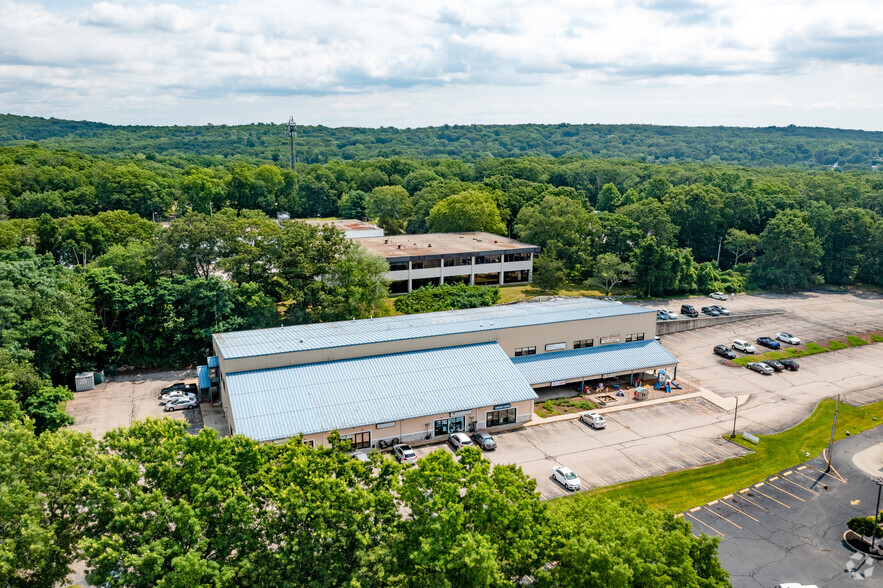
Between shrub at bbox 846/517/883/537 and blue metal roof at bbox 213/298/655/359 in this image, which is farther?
blue metal roof at bbox 213/298/655/359

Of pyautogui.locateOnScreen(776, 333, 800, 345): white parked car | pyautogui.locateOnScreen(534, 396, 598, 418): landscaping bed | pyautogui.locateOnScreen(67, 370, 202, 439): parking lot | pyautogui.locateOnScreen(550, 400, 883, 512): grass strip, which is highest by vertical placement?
pyautogui.locateOnScreen(776, 333, 800, 345): white parked car

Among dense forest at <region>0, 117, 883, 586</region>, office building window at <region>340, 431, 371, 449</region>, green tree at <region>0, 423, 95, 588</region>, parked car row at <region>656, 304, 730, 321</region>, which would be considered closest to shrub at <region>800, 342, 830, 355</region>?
parked car row at <region>656, 304, 730, 321</region>

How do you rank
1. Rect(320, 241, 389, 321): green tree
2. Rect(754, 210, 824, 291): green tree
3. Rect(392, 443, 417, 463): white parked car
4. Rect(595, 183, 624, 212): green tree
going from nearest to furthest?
1. Rect(392, 443, 417, 463): white parked car
2. Rect(320, 241, 389, 321): green tree
3. Rect(754, 210, 824, 291): green tree
4. Rect(595, 183, 624, 212): green tree

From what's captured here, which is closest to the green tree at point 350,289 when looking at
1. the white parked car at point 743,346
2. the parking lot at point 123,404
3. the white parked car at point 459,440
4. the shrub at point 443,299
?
the shrub at point 443,299

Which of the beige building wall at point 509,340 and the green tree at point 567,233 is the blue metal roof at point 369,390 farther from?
the green tree at point 567,233

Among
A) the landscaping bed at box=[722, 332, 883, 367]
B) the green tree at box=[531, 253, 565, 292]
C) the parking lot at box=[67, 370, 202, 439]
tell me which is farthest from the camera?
the green tree at box=[531, 253, 565, 292]

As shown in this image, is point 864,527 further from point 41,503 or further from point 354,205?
point 354,205

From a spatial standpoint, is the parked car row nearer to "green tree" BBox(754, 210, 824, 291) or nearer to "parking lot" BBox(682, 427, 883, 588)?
→ "green tree" BBox(754, 210, 824, 291)

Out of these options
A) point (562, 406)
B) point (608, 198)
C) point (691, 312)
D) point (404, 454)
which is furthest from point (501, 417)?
point (608, 198)
